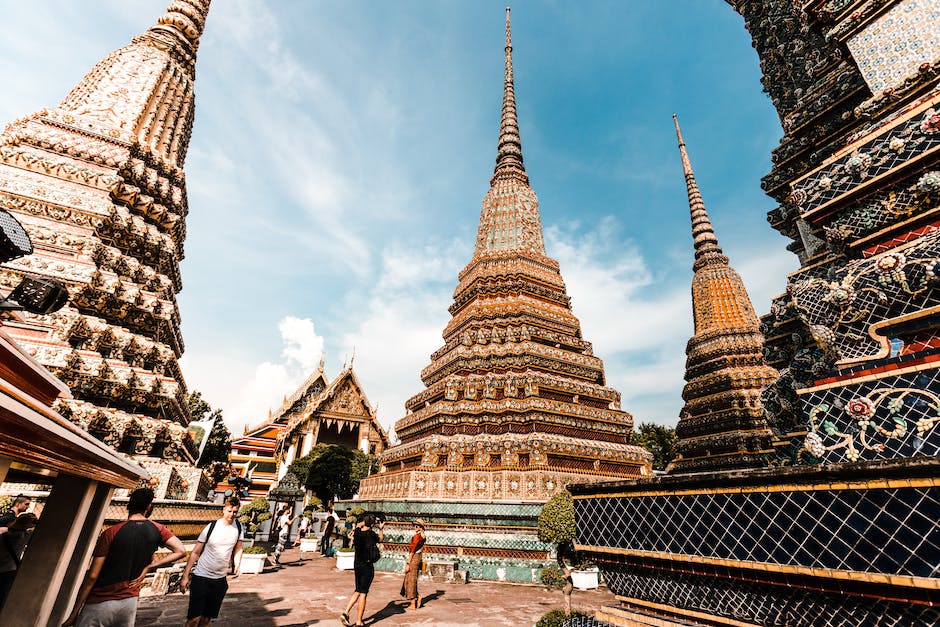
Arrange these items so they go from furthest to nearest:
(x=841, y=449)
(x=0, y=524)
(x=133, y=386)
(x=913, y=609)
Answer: (x=133, y=386) < (x=0, y=524) < (x=841, y=449) < (x=913, y=609)

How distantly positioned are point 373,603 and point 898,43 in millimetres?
9316

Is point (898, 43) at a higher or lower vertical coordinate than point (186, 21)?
lower

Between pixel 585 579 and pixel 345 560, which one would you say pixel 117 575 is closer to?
pixel 585 579

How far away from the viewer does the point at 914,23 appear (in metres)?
2.85

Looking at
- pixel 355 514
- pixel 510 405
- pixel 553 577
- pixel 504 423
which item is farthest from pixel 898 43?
pixel 355 514

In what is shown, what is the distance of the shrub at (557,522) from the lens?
29.7 ft

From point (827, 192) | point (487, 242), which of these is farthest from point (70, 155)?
point (827, 192)

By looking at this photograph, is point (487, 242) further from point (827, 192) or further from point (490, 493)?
point (827, 192)

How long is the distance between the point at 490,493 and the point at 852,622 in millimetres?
10555

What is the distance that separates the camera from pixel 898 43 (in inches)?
113

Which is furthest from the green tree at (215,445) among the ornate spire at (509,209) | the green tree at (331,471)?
the ornate spire at (509,209)

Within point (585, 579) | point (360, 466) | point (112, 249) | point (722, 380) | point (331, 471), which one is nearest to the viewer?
point (585, 579)

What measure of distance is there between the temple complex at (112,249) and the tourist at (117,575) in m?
7.59

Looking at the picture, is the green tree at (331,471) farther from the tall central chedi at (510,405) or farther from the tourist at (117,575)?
the tourist at (117,575)
